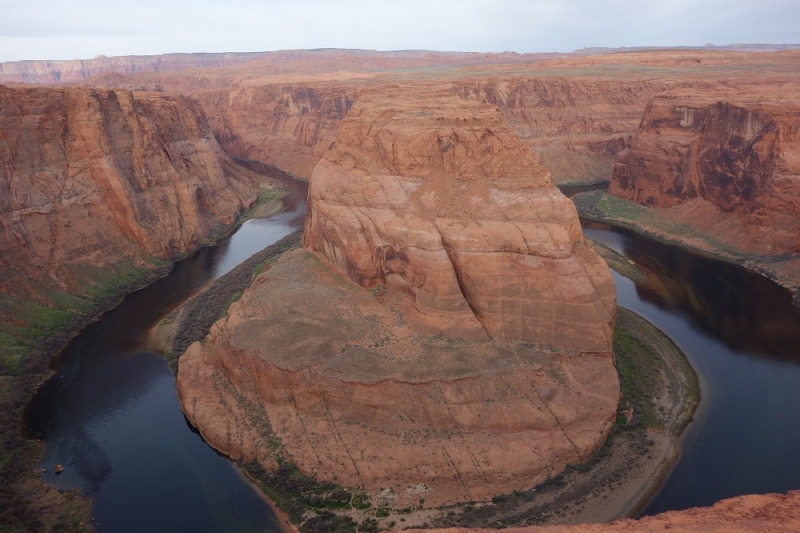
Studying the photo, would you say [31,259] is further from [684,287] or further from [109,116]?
[684,287]

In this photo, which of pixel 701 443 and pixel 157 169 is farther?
pixel 157 169

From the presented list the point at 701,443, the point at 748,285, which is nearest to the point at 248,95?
the point at 748,285

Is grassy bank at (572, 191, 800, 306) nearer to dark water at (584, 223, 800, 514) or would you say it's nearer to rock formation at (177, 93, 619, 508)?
dark water at (584, 223, 800, 514)

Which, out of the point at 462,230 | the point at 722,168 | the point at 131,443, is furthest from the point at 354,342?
the point at 722,168

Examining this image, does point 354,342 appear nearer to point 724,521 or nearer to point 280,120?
point 724,521

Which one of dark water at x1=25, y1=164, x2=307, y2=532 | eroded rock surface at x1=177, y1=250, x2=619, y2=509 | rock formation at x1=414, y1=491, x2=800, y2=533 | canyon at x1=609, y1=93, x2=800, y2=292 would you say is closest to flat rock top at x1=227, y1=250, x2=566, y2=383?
eroded rock surface at x1=177, y1=250, x2=619, y2=509

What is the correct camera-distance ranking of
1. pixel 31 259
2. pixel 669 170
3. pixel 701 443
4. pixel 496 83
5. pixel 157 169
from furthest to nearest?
pixel 496 83 < pixel 669 170 < pixel 157 169 < pixel 31 259 < pixel 701 443
